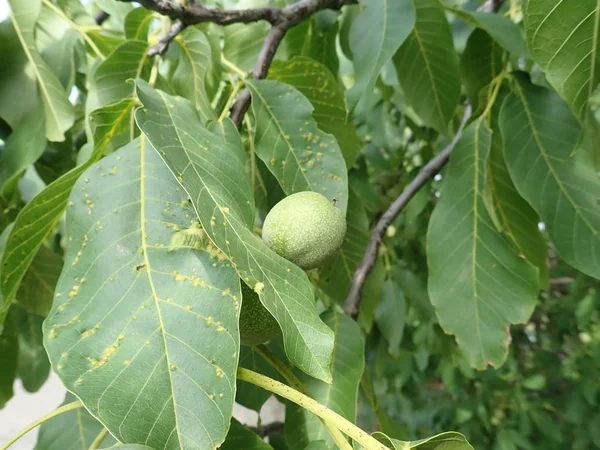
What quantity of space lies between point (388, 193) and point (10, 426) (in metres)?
4.39

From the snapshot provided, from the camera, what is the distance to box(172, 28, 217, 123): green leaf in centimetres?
88

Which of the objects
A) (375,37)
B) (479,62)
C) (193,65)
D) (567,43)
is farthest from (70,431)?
(479,62)

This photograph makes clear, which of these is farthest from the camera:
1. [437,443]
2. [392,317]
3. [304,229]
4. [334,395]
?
[392,317]

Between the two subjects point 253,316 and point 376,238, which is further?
point 376,238

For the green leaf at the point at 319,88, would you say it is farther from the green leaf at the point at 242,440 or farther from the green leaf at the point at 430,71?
the green leaf at the point at 242,440

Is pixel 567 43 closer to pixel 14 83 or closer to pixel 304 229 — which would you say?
pixel 304 229

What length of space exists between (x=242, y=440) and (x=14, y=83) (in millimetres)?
748

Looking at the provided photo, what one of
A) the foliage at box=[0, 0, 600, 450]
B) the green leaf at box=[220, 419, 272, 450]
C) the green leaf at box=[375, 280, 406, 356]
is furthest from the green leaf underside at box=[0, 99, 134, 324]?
the green leaf at box=[375, 280, 406, 356]

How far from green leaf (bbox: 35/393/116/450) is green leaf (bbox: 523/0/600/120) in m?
0.75

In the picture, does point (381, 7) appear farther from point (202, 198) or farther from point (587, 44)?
point (202, 198)

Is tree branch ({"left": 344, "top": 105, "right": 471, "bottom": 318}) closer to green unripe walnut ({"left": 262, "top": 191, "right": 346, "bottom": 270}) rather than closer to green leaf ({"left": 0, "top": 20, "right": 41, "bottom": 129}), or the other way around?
green unripe walnut ({"left": 262, "top": 191, "right": 346, "bottom": 270})

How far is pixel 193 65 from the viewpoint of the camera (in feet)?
2.99

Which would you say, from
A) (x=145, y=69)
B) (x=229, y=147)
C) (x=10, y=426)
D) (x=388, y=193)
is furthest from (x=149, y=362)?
(x=10, y=426)

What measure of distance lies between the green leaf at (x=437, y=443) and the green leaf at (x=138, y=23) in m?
0.78
